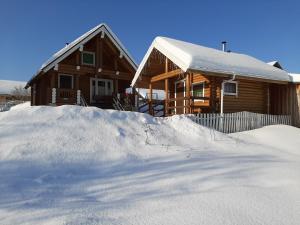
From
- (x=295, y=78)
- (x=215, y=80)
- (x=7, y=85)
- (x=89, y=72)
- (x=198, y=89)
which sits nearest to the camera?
(x=215, y=80)

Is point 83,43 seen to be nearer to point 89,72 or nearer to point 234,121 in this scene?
point 89,72

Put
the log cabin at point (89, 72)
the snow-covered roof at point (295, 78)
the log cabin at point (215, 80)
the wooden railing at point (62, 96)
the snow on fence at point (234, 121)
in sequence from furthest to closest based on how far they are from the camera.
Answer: the log cabin at point (89, 72) → the wooden railing at point (62, 96) → the snow-covered roof at point (295, 78) → the log cabin at point (215, 80) → the snow on fence at point (234, 121)

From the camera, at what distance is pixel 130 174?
6.30 meters

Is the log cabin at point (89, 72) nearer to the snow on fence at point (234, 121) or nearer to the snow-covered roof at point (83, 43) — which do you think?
the snow-covered roof at point (83, 43)

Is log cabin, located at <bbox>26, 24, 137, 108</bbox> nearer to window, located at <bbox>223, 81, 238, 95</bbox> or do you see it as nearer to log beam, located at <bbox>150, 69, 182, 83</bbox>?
log beam, located at <bbox>150, 69, 182, 83</bbox>

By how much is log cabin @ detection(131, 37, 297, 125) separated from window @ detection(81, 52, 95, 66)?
4.80 metres

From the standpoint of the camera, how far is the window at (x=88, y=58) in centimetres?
2173

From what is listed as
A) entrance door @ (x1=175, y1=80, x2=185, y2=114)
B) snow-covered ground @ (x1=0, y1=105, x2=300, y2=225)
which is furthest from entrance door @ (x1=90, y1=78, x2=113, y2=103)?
snow-covered ground @ (x1=0, y1=105, x2=300, y2=225)

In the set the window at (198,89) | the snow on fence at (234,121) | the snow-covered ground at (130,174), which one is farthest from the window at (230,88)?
the snow-covered ground at (130,174)

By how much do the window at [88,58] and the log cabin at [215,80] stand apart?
4.80 metres

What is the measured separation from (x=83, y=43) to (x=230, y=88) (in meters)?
10.5

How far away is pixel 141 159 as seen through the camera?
741 centimetres

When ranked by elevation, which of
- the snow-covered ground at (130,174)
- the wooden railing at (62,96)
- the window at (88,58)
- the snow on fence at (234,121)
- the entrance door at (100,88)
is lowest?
the snow-covered ground at (130,174)

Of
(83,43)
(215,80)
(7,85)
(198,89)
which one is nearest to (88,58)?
(83,43)
